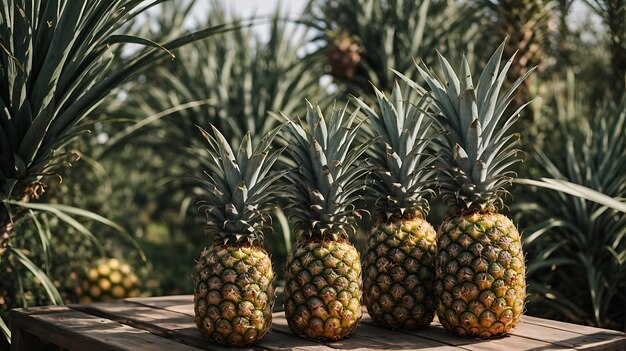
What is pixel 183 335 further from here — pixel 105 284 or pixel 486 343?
pixel 105 284

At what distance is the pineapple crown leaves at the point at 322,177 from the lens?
2.31 meters

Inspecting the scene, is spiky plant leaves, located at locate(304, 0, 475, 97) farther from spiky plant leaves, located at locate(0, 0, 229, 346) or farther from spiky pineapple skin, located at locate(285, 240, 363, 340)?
spiky pineapple skin, located at locate(285, 240, 363, 340)

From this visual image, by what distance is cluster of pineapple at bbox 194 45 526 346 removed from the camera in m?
2.22

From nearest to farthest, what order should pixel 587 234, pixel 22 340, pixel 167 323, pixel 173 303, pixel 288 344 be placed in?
1. pixel 288 344
2. pixel 167 323
3. pixel 22 340
4. pixel 173 303
5. pixel 587 234

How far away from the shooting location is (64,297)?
4578mm

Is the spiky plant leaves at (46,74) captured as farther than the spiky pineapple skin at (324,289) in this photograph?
Yes

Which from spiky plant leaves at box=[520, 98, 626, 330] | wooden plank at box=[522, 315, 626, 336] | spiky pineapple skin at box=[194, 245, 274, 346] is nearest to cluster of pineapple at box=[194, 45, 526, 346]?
spiky pineapple skin at box=[194, 245, 274, 346]

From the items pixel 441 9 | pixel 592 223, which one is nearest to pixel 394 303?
pixel 592 223

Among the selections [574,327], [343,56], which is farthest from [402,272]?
[343,56]

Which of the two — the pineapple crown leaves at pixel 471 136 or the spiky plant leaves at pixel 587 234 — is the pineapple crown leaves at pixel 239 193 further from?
the spiky plant leaves at pixel 587 234

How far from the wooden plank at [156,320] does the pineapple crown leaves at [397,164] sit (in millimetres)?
718

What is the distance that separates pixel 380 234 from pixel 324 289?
0.35 m

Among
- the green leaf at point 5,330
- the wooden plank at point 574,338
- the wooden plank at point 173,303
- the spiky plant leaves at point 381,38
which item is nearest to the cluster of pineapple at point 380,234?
the wooden plank at point 574,338

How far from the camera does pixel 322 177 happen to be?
232 centimetres
